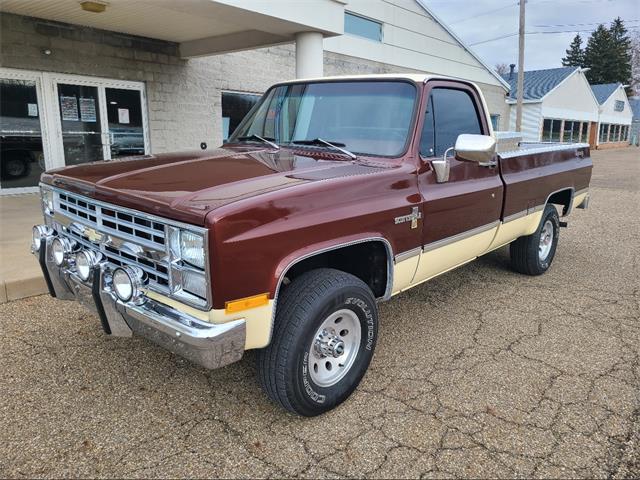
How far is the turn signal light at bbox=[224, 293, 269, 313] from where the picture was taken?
2334 millimetres

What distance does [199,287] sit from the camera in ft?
7.70

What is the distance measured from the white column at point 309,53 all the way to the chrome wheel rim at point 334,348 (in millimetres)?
6248

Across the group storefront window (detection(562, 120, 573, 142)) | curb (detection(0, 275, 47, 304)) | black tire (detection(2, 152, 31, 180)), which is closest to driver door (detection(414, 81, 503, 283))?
curb (detection(0, 275, 47, 304))

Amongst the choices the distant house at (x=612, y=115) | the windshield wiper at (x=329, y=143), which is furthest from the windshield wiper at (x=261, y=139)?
the distant house at (x=612, y=115)

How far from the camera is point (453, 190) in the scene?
12.1ft

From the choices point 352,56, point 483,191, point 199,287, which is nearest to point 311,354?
point 199,287

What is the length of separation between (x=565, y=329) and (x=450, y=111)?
Answer: 6.63 ft

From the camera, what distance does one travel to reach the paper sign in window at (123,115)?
1004 centimetres

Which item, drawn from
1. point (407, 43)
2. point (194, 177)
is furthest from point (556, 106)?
point (194, 177)

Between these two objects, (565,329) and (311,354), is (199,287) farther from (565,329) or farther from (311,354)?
(565,329)

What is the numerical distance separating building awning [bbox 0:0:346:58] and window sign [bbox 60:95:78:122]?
1.34 m

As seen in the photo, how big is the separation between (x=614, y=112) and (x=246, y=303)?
168 ft

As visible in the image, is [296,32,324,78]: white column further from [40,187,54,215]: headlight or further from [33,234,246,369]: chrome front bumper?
[33,234,246,369]: chrome front bumper

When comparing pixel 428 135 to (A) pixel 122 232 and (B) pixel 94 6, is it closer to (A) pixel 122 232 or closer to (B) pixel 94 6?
(A) pixel 122 232
